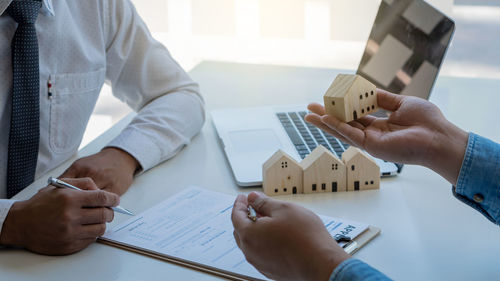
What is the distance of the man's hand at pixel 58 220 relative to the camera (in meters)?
0.82

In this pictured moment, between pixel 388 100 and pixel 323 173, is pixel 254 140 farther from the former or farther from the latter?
pixel 388 100

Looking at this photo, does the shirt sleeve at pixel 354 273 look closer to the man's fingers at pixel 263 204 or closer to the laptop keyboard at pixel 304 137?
the man's fingers at pixel 263 204

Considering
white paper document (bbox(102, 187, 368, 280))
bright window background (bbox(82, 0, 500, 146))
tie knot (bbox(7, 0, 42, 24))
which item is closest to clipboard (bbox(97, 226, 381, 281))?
white paper document (bbox(102, 187, 368, 280))

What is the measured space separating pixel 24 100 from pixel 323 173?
0.57m

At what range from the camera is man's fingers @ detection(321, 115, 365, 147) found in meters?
0.88

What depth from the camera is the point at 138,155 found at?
1.09 m

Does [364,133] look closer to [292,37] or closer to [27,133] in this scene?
[27,133]

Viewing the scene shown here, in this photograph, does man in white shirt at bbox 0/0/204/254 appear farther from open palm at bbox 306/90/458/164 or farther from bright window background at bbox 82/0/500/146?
bright window background at bbox 82/0/500/146

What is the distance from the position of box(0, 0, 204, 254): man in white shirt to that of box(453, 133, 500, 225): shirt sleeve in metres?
0.54

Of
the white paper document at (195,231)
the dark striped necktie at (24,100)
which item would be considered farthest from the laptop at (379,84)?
the dark striped necktie at (24,100)

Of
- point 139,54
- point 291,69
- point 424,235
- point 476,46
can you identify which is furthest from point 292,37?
point 424,235

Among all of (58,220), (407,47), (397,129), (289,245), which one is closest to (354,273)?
(289,245)

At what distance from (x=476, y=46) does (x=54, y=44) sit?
3.62 metres

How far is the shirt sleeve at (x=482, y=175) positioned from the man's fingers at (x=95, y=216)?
0.54 m
